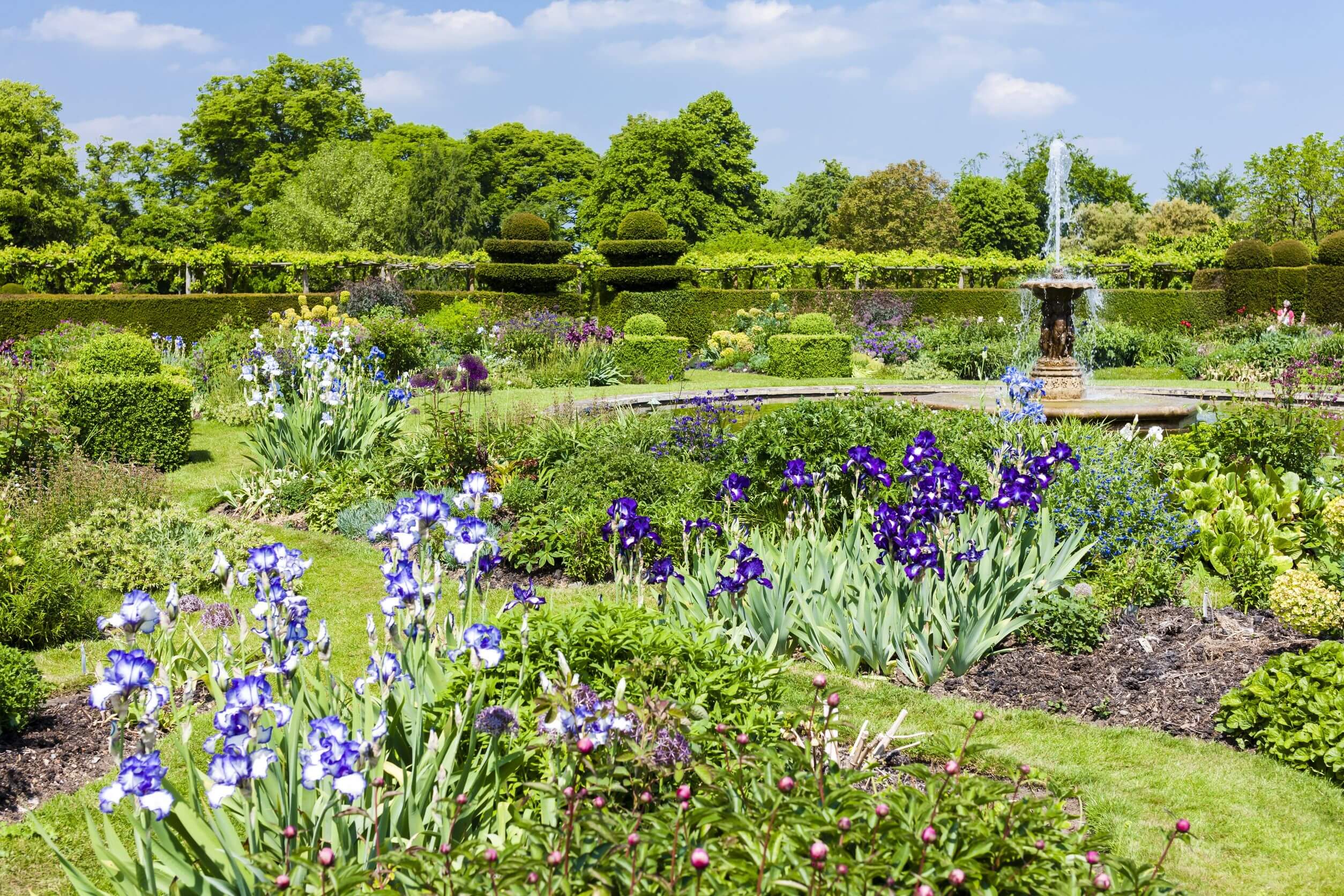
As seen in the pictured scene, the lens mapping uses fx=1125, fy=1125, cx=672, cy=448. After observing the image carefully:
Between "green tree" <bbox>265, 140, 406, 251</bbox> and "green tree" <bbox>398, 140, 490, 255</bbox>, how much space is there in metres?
2.89

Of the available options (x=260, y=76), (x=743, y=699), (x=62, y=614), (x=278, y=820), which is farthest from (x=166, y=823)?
(x=260, y=76)

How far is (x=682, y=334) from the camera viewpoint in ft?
78.2

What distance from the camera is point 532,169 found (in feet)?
165

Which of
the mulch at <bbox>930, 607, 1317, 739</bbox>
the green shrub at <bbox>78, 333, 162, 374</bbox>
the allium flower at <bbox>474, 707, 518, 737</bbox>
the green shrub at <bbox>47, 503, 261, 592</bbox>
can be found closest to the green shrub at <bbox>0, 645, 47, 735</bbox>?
the green shrub at <bbox>47, 503, 261, 592</bbox>

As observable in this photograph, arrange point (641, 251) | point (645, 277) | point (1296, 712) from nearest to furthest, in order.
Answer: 1. point (1296, 712)
2. point (645, 277)
3. point (641, 251)

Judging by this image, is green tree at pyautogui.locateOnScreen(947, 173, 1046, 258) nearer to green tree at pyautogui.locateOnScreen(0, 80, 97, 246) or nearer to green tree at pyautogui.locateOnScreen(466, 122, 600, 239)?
green tree at pyautogui.locateOnScreen(466, 122, 600, 239)

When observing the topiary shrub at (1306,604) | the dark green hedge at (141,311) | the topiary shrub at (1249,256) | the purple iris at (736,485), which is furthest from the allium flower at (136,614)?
the topiary shrub at (1249,256)

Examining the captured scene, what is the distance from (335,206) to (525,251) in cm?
1659

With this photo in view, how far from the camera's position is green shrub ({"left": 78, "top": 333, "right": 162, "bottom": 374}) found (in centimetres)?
1088

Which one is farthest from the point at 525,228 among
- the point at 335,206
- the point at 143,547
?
the point at 143,547

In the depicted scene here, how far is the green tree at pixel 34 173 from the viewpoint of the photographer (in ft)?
120

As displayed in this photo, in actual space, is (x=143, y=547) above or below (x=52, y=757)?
above

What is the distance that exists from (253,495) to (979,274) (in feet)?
74.7

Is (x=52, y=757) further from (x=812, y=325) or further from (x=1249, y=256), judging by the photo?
(x=1249, y=256)
